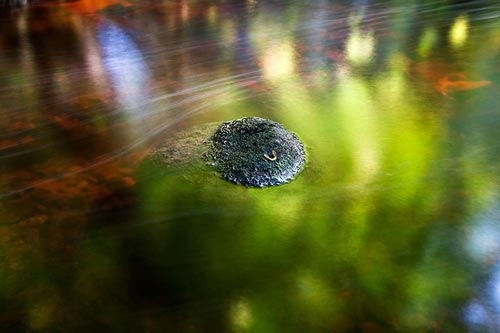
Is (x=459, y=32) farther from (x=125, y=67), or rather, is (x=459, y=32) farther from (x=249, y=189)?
(x=125, y=67)

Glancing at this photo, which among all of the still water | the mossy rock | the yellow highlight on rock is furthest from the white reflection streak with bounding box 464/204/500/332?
the yellow highlight on rock

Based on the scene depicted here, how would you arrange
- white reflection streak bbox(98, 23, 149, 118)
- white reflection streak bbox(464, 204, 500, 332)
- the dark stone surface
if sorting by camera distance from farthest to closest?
1. white reflection streak bbox(98, 23, 149, 118)
2. the dark stone surface
3. white reflection streak bbox(464, 204, 500, 332)

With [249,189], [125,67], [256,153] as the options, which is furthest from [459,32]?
[125,67]

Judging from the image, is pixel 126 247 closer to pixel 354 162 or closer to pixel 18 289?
pixel 18 289

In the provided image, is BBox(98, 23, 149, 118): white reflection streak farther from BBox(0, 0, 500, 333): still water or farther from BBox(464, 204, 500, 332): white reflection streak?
BBox(464, 204, 500, 332): white reflection streak

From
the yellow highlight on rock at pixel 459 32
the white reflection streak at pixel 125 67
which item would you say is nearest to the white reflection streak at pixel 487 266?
the yellow highlight on rock at pixel 459 32

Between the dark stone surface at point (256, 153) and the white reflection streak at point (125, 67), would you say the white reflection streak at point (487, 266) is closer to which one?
the dark stone surface at point (256, 153)

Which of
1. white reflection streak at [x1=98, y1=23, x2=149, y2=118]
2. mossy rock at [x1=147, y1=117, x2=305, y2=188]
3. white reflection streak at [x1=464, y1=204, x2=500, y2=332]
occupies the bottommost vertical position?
white reflection streak at [x1=464, y1=204, x2=500, y2=332]
